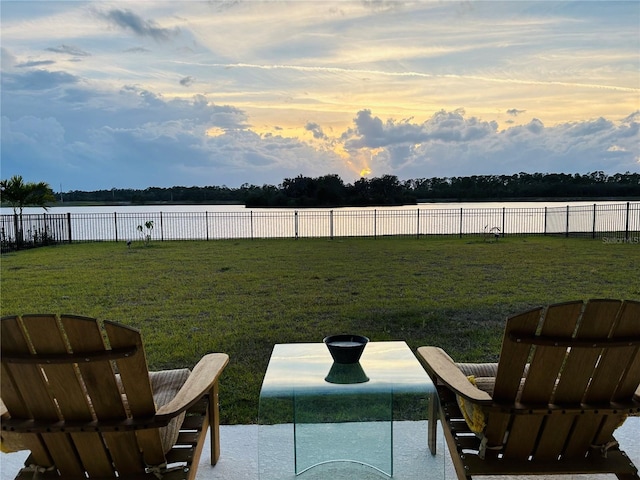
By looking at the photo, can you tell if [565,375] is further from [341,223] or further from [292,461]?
[341,223]

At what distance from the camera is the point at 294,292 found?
7.30 m

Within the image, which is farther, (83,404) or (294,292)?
(294,292)

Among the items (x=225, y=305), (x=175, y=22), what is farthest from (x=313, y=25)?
(x=225, y=305)

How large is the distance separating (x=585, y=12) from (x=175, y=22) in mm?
3965

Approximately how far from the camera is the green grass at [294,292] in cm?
475

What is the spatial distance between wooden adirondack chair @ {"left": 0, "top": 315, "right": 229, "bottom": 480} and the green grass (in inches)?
51.0

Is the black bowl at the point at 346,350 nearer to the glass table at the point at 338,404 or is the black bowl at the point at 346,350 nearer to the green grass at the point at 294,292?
the glass table at the point at 338,404

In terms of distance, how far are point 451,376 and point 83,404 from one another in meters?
1.37

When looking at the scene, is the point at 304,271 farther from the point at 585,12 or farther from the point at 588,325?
the point at 588,325

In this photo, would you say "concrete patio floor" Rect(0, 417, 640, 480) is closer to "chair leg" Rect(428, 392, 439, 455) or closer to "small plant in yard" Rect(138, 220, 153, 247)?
"chair leg" Rect(428, 392, 439, 455)

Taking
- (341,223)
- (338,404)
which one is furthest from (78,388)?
(341,223)

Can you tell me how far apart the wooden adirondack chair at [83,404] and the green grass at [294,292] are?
129cm

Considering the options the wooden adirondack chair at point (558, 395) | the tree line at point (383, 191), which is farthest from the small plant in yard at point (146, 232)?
the wooden adirondack chair at point (558, 395)

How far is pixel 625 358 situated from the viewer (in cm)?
176
